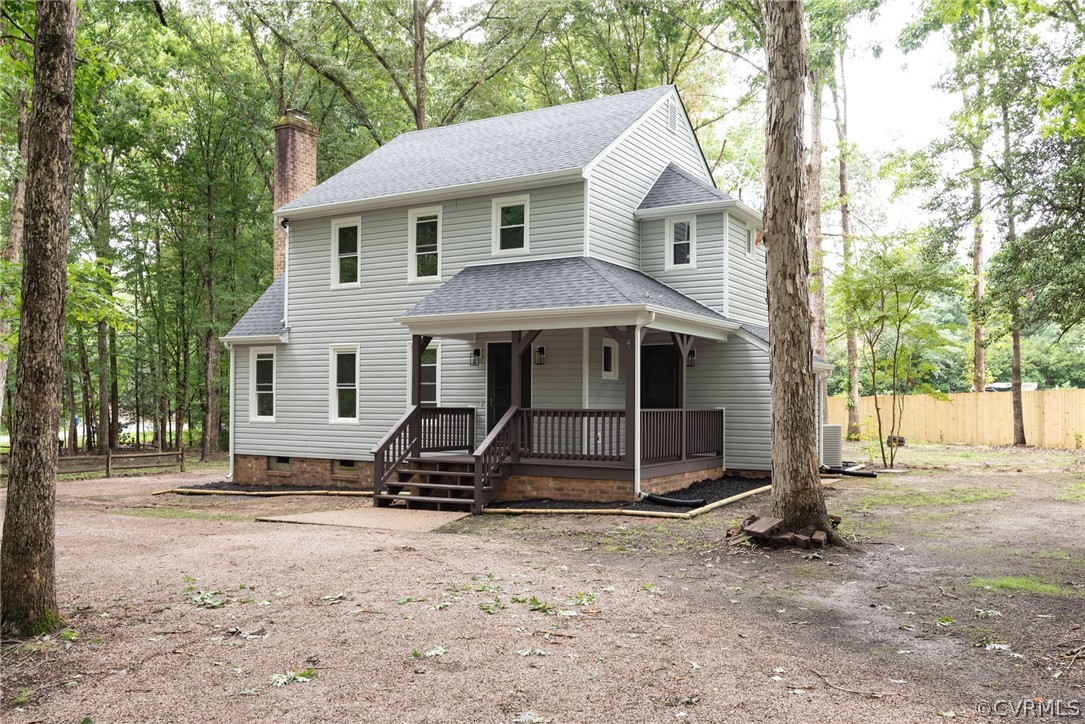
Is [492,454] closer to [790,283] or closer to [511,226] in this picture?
[511,226]

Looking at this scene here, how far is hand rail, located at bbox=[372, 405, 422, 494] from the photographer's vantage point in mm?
12945

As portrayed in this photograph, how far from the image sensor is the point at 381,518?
37.8 ft

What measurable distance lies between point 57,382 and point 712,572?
18.8 ft

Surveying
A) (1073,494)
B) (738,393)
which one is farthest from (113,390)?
(1073,494)

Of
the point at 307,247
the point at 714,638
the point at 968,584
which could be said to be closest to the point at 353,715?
the point at 714,638

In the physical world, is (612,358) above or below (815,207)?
below

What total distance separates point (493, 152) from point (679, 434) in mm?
7276

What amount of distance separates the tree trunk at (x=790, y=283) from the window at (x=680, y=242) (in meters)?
6.85

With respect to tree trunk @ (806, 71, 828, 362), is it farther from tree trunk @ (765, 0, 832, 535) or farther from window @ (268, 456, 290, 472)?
window @ (268, 456, 290, 472)

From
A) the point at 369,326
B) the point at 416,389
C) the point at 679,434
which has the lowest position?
the point at 679,434

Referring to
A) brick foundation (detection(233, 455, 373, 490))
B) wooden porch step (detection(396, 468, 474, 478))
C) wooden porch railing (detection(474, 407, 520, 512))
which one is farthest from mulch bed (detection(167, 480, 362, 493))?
wooden porch railing (detection(474, 407, 520, 512))

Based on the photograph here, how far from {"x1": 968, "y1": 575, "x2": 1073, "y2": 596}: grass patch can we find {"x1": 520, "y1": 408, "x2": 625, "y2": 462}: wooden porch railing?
241 inches

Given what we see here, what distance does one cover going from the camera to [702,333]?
14.1 metres

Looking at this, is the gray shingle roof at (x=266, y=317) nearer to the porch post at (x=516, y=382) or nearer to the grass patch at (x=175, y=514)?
the grass patch at (x=175, y=514)
